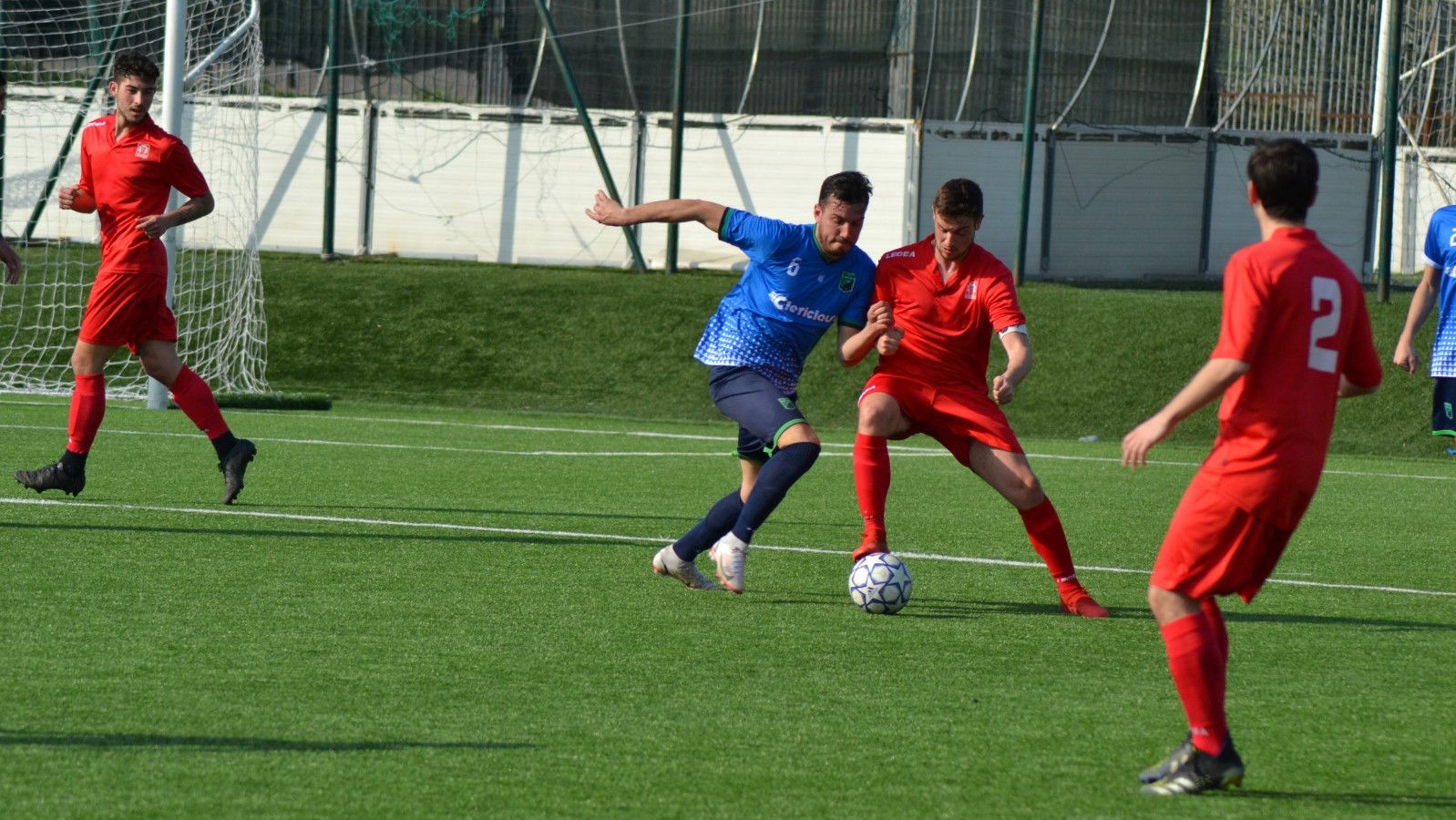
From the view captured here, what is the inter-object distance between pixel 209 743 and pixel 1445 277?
21.3 ft

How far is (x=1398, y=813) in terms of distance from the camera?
12.5 ft

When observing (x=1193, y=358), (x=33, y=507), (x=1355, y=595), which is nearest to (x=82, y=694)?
(x=33, y=507)

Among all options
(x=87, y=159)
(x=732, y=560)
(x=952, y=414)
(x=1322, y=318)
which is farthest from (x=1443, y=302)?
(x=87, y=159)

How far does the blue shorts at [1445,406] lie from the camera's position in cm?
823

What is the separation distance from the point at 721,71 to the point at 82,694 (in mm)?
17238

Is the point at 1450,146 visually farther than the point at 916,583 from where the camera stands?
Yes

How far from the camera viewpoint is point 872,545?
256 inches

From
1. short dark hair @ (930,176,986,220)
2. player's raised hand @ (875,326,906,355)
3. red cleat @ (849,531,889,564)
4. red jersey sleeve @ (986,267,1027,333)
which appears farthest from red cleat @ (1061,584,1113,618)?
short dark hair @ (930,176,986,220)

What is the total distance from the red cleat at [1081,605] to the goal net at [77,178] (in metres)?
8.53

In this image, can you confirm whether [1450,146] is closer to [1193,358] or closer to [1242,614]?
[1193,358]

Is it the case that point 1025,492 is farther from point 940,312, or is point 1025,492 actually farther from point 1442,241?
point 1442,241

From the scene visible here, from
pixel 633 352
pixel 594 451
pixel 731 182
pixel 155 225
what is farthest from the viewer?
pixel 731 182

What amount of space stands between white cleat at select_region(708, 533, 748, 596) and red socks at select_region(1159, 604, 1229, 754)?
251cm

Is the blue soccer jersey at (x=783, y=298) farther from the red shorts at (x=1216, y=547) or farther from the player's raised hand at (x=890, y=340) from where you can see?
the red shorts at (x=1216, y=547)
